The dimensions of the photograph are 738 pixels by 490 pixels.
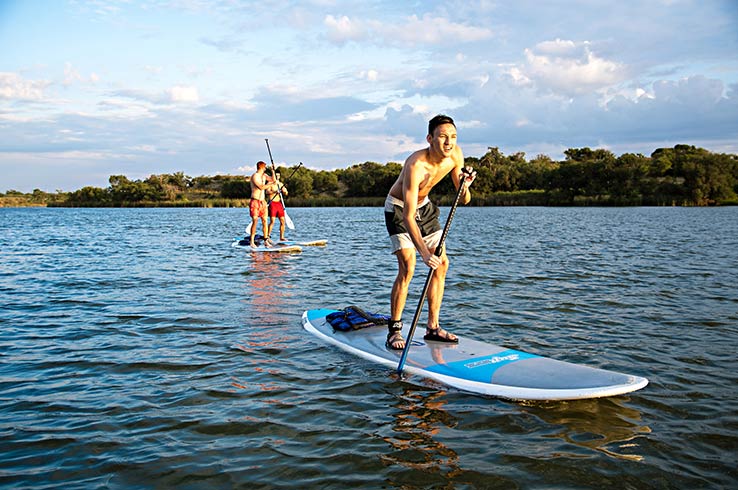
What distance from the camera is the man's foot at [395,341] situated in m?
6.60

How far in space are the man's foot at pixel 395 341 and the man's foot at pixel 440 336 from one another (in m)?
0.34

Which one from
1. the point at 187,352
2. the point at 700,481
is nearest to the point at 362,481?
the point at 700,481

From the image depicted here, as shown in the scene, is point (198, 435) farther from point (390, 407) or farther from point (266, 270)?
point (266, 270)

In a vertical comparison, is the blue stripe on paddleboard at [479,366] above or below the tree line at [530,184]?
below

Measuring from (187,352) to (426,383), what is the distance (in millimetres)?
3193

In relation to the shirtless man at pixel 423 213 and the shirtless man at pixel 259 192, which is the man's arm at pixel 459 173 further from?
the shirtless man at pixel 259 192

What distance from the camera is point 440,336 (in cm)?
675

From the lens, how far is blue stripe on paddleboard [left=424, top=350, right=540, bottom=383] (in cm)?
557

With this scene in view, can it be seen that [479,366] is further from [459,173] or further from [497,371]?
[459,173]

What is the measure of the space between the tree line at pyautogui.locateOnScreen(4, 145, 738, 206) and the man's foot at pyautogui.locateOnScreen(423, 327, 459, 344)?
225 feet

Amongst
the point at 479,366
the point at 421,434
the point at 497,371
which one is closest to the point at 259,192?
the point at 479,366

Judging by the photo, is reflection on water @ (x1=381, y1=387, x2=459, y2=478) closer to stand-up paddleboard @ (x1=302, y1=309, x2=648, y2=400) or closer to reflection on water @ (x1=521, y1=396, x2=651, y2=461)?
stand-up paddleboard @ (x1=302, y1=309, x2=648, y2=400)

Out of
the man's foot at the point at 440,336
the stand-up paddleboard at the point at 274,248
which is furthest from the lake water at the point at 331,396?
the stand-up paddleboard at the point at 274,248

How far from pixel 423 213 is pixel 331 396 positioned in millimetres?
2374
